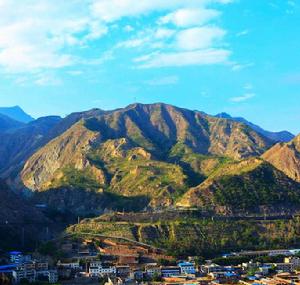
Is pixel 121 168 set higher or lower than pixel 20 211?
higher

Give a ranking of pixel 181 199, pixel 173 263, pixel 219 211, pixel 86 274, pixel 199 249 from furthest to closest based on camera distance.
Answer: pixel 181 199
pixel 219 211
pixel 199 249
pixel 173 263
pixel 86 274

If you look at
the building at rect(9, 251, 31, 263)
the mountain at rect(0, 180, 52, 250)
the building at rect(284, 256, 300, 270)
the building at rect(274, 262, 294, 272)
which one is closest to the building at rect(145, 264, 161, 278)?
the building at rect(274, 262, 294, 272)

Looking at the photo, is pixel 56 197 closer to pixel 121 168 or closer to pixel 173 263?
pixel 121 168

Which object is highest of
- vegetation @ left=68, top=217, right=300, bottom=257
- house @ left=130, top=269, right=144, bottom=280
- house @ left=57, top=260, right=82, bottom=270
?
vegetation @ left=68, top=217, right=300, bottom=257

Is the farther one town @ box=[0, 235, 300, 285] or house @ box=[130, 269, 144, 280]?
house @ box=[130, 269, 144, 280]

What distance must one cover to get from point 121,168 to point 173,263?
7422cm

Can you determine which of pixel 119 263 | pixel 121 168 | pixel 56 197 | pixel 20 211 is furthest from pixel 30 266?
pixel 121 168

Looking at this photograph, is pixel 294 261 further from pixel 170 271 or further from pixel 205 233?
pixel 170 271

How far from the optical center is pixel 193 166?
16612cm

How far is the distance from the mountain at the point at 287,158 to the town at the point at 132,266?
213ft

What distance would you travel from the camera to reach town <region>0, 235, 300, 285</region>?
78500mm

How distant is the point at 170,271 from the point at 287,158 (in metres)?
89.3

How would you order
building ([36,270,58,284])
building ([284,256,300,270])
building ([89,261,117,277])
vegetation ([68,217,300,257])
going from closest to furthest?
building ([36,270,58,284]) < building ([89,261,117,277]) < building ([284,256,300,270]) < vegetation ([68,217,300,257])

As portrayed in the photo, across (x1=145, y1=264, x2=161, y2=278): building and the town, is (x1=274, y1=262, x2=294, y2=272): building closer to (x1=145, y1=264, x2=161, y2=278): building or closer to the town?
the town
